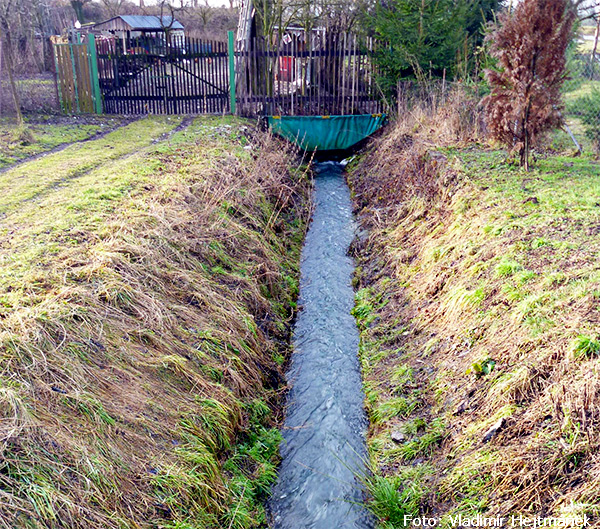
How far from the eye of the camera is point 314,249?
8.91 meters

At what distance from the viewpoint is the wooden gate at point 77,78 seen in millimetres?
14242

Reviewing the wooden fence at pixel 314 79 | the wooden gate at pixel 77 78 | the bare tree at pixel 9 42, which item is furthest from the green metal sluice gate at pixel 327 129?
the bare tree at pixel 9 42

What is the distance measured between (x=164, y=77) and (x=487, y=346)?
12759 mm

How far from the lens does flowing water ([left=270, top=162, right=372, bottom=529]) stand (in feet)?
13.4

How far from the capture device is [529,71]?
7.78m

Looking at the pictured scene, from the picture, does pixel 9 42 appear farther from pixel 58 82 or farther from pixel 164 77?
pixel 164 77

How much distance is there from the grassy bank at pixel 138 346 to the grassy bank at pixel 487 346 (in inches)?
47.7

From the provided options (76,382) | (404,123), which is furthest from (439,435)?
(404,123)

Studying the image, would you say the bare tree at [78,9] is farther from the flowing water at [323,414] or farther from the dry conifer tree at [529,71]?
the dry conifer tree at [529,71]

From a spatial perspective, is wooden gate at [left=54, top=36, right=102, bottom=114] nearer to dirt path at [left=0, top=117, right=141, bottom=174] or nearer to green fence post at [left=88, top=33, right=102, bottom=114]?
green fence post at [left=88, top=33, right=102, bottom=114]

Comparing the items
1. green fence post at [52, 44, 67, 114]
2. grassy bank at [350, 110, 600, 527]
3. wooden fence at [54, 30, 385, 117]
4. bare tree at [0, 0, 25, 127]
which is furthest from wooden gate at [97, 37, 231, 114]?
grassy bank at [350, 110, 600, 527]

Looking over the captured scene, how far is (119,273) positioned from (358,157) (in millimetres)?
9592

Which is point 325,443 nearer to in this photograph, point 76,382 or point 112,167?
point 76,382

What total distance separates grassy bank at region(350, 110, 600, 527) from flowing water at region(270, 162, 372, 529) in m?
0.18
